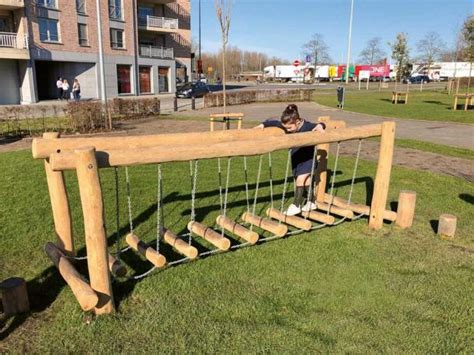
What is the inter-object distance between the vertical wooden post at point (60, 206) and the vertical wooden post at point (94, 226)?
3.28 feet

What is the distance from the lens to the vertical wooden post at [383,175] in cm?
501

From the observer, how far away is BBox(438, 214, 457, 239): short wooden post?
16.0 feet

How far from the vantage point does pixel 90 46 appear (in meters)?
33.2

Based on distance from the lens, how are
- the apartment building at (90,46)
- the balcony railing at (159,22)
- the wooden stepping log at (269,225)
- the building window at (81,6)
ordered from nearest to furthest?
1. the wooden stepping log at (269,225)
2. the apartment building at (90,46)
3. the building window at (81,6)
4. the balcony railing at (159,22)

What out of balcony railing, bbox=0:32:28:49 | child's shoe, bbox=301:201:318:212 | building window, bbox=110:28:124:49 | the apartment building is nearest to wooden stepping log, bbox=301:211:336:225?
child's shoe, bbox=301:201:318:212

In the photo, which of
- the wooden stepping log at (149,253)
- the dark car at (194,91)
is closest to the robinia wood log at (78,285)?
the wooden stepping log at (149,253)

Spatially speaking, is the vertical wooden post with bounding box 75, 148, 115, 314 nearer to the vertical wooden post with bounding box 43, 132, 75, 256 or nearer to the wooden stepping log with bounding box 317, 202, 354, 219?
the vertical wooden post with bounding box 43, 132, 75, 256

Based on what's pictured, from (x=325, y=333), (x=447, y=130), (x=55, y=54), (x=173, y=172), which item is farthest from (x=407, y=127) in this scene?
(x=55, y=54)

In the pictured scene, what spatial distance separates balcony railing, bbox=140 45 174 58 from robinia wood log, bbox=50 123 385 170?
35.9 metres

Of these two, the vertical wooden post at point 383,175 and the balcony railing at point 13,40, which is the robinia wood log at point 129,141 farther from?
the balcony railing at point 13,40

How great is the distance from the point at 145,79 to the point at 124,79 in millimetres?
2476

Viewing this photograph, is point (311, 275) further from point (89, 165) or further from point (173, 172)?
point (173, 172)

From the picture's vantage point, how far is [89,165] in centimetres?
292

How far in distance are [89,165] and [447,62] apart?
280 feet
